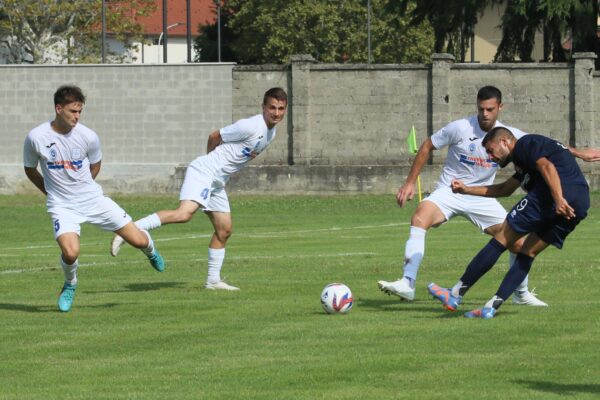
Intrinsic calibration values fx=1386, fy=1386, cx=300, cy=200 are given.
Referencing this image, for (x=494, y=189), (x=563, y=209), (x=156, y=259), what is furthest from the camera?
(x=156, y=259)

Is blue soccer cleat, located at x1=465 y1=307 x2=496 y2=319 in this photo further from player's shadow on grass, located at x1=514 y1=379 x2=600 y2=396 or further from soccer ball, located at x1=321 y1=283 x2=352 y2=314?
player's shadow on grass, located at x1=514 y1=379 x2=600 y2=396

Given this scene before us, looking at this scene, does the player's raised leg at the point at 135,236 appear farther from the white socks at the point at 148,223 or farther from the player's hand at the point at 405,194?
the player's hand at the point at 405,194

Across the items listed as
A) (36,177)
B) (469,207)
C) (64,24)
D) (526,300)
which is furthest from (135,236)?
(64,24)

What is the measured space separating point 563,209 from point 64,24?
2403 inches

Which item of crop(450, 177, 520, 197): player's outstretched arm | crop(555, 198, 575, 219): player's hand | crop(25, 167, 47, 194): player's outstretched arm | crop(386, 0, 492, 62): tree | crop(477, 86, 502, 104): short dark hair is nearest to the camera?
crop(555, 198, 575, 219): player's hand

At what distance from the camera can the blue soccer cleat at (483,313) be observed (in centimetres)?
1159

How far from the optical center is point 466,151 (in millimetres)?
13641

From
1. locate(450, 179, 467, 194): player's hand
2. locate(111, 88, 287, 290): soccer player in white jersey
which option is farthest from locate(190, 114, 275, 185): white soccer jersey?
locate(450, 179, 467, 194): player's hand

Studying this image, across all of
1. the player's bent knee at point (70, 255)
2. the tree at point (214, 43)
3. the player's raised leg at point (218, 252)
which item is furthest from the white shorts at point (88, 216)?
the tree at point (214, 43)

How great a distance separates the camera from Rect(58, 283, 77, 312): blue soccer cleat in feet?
42.2

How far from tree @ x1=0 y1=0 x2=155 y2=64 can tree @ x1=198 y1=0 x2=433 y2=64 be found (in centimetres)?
873

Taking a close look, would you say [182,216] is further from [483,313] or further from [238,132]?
[483,313]

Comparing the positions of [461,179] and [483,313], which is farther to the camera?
[461,179]

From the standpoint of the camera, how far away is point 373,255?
19.8 metres
